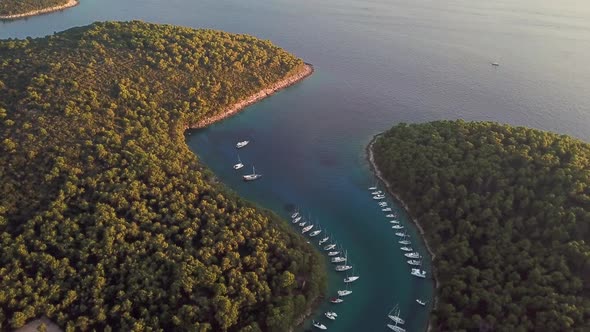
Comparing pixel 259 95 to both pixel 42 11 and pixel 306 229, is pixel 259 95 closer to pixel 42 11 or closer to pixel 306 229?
pixel 306 229

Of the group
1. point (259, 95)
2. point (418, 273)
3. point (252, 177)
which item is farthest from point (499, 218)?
point (259, 95)

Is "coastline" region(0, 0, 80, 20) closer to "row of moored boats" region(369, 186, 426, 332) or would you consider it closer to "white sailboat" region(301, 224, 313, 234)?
"white sailboat" region(301, 224, 313, 234)

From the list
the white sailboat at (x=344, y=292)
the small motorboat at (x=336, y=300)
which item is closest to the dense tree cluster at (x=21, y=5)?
the white sailboat at (x=344, y=292)

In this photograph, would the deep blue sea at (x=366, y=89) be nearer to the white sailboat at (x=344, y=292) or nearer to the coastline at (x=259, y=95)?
the white sailboat at (x=344, y=292)

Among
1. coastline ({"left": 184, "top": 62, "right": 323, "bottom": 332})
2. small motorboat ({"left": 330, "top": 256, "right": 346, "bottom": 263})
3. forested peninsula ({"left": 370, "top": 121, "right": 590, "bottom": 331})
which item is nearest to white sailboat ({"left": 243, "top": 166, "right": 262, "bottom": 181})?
coastline ({"left": 184, "top": 62, "right": 323, "bottom": 332})

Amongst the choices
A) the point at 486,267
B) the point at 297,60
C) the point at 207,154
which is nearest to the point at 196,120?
the point at 207,154

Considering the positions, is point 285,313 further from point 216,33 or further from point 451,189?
point 216,33
